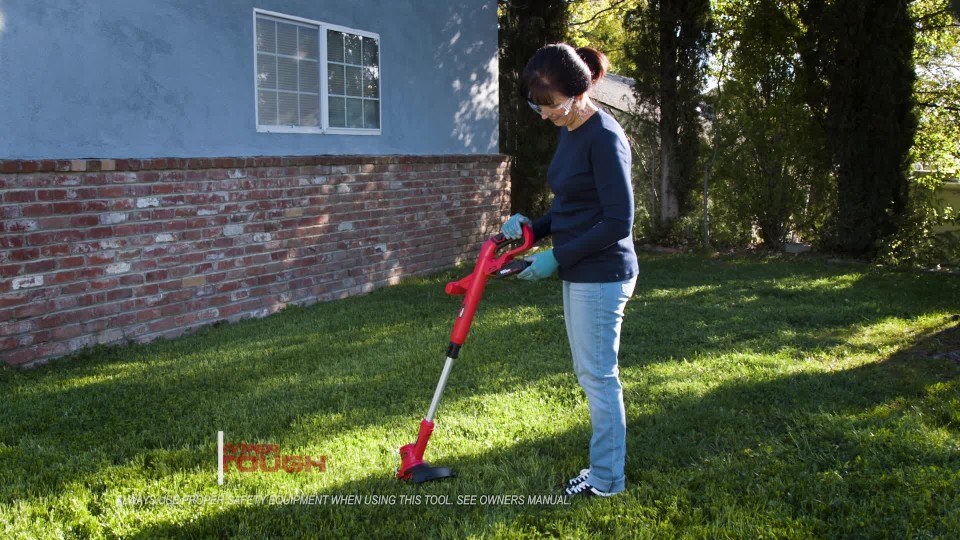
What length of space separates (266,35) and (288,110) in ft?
2.32

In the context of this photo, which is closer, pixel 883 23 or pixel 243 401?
pixel 243 401

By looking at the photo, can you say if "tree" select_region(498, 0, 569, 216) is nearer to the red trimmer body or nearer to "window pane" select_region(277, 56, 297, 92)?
"window pane" select_region(277, 56, 297, 92)

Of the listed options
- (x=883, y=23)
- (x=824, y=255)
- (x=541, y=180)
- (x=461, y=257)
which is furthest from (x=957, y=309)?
(x=541, y=180)

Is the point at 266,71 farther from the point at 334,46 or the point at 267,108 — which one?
the point at 334,46

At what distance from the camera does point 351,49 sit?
872 cm

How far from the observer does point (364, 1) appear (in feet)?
28.9

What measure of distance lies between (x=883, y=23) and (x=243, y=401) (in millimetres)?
9396

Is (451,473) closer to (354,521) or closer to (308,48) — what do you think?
(354,521)

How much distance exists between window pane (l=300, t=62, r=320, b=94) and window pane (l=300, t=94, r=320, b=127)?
0.08 m

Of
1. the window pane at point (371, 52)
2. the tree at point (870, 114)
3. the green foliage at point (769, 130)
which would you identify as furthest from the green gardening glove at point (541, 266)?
the green foliage at point (769, 130)

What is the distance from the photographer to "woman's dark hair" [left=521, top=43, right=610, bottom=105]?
325 centimetres

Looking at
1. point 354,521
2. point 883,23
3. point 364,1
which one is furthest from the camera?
point 883,23

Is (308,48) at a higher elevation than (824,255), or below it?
higher

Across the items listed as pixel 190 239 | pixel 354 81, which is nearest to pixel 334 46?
pixel 354 81
